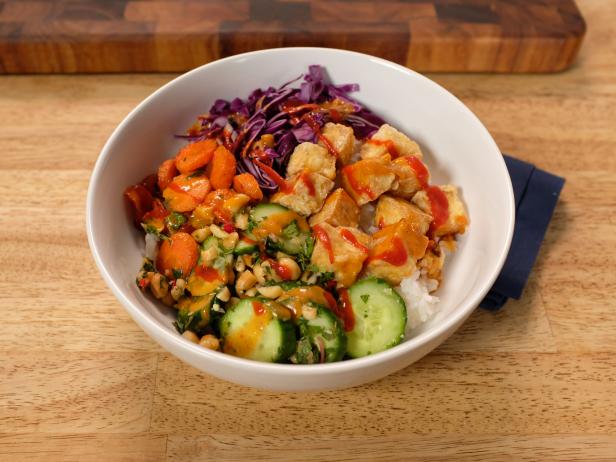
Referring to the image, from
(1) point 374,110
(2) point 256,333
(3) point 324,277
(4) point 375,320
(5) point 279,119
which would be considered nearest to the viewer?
(2) point 256,333

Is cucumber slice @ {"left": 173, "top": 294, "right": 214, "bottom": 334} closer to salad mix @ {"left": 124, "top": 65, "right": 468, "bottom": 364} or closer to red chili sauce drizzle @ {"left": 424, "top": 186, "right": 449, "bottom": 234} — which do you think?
salad mix @ {"left": 124, "top": 65, "right": 468, "bottom": 364}

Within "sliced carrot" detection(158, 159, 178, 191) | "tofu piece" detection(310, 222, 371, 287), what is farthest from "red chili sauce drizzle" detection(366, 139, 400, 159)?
"sliced carrot" detection(158, 159, 178, 191)

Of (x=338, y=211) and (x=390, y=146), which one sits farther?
(x=390, y=146)

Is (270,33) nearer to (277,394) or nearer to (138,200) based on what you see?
(138,200)

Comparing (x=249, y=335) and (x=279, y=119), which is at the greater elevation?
(x=279, y=119)

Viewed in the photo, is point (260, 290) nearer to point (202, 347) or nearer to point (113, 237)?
point (202, 347)

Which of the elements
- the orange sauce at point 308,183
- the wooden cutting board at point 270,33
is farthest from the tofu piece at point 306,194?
the wooden cutting board at point 270,33

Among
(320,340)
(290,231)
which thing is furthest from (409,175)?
(320,340)

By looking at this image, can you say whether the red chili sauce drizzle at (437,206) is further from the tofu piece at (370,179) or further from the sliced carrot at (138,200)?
the sliced carrot at (138,200)

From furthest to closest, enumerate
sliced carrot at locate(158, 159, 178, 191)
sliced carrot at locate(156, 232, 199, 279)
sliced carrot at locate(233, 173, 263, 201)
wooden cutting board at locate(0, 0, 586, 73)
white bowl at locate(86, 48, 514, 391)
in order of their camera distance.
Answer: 1. wooden cutting board at locate(0, 0, 586, 73)
2. sliced carrot at locate(158, 159, 178, 191)
3. sliced carrot at locate(233, 173, 263, 201)
4. sliced carrot at locate(156, 232, 199, 279)
5. white bowl at locate(86, 48, 514, 391)
